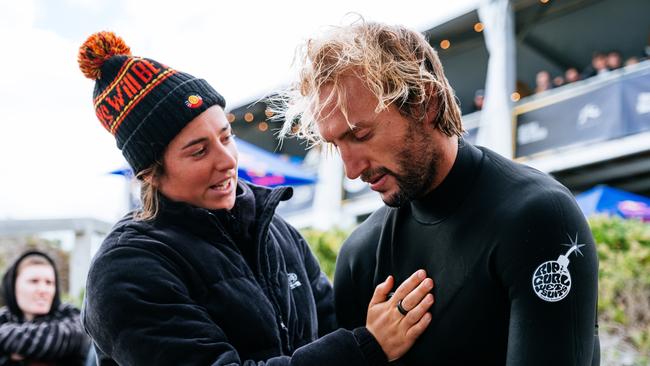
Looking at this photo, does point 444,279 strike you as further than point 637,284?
No

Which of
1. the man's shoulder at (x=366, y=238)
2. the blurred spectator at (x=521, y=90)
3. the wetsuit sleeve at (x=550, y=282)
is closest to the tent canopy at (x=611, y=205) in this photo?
the blurred spectator at (x=521, y=90)

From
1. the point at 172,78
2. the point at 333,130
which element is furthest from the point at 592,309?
the point at 172,78

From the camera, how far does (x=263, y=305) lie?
7.73 ft

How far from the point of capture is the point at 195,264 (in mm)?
2352

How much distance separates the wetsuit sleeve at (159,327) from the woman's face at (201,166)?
0.31 metres

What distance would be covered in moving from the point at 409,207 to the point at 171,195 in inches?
33.8

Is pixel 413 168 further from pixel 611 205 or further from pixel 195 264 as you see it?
pixel 611 205

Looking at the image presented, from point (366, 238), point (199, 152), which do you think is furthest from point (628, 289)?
point (199, 152)

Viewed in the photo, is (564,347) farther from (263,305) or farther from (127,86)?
(127,86)

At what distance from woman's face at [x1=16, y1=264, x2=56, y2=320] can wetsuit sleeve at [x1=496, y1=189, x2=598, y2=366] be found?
394cm

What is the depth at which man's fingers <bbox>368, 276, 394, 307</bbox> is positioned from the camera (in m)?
2.39

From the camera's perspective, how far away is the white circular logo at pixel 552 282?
1.97m

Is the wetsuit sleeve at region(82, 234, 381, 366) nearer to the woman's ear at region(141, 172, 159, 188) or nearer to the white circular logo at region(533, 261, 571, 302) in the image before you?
the woman's ear at region(141, 172, 159, 188)

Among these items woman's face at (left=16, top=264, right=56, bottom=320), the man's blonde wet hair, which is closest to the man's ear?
the man's blonde wet hair
